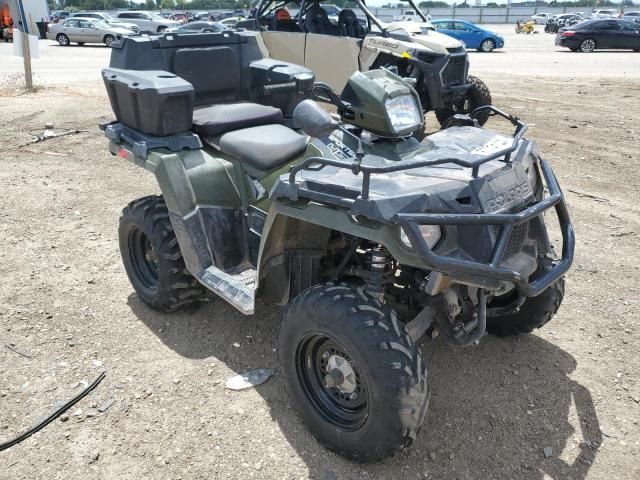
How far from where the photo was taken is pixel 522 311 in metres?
3.38

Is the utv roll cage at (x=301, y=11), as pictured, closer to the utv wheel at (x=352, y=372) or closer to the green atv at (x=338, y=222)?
the green atv at (x=338, y=222)

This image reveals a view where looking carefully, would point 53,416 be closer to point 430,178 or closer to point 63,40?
point 430,178

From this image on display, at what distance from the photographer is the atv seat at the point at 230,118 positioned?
355 centimetres

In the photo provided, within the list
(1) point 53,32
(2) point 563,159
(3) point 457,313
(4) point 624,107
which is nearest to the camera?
(3) point 457,313

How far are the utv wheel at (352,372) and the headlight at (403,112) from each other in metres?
0.87

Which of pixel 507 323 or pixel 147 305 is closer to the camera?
pixel 507 323

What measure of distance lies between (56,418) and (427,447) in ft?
6.23

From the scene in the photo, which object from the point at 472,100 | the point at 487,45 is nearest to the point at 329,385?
the point at 472,100

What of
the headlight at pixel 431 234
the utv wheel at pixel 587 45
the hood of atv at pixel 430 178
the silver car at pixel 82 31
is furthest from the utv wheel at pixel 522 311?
the silver car at pixel 82 31

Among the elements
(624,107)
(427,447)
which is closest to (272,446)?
(427,447)

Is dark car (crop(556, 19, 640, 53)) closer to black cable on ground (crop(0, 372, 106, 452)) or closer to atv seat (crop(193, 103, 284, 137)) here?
atv seat (crop(193, 103, 284, 137))

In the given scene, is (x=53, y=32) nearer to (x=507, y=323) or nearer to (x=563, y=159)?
(x=563, y=159)

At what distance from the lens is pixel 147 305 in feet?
12.8

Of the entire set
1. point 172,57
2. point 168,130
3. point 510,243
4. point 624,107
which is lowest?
point 624,107
